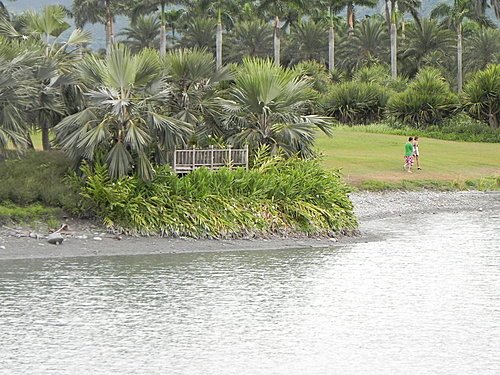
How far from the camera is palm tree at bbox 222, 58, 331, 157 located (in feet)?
101

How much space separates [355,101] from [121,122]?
129 ft

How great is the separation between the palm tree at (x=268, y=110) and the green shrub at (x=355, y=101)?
33.7m

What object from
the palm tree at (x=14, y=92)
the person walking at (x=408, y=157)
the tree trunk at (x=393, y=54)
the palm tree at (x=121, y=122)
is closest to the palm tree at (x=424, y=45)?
the tree trunk at (x=393, y=54)

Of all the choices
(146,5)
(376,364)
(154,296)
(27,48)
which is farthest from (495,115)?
(376,364)

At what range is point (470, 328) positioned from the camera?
1858 cm

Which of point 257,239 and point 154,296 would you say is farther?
point 257,239

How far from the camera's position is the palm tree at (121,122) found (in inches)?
1075

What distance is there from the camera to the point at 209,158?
3023 centimetres

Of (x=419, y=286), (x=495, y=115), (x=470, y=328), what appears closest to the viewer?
(x=470, y=328)

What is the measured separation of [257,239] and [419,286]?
20.9 ft

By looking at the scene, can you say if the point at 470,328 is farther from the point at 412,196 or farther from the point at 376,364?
the point at 412,196

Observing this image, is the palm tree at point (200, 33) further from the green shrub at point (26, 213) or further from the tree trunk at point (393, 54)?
the green shrub at point (26, 213)

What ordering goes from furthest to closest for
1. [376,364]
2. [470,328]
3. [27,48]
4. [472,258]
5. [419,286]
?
[27,48]
[472,258]
[419,286]
[470,328]
[376,364]

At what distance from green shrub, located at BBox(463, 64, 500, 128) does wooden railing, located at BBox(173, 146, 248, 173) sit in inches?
1323
